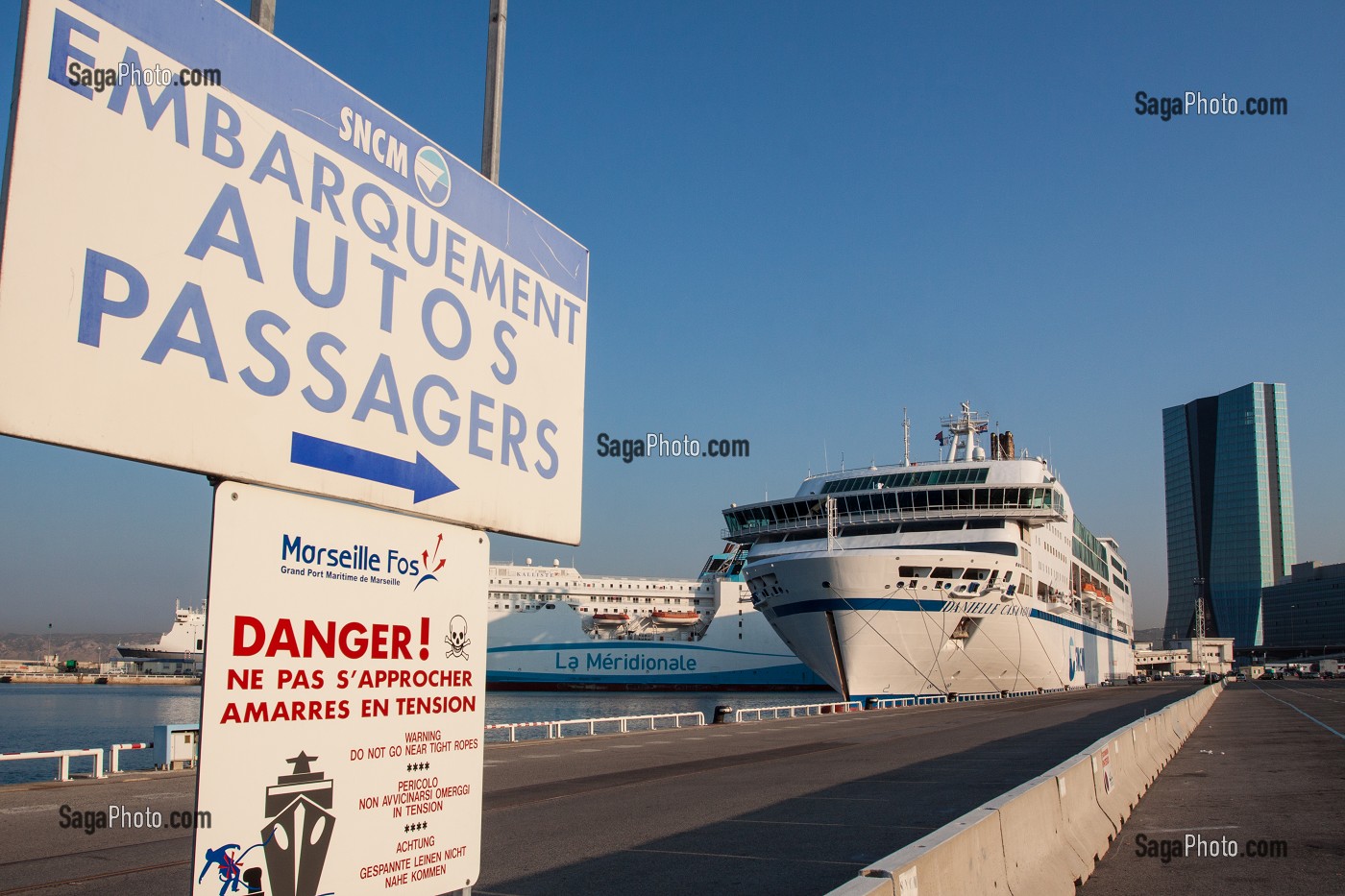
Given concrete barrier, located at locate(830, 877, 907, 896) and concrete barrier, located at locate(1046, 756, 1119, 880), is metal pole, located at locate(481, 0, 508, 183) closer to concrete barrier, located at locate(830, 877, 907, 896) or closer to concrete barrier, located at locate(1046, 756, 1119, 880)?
concrete barrier, located at locate(830, 877, 907, 896)

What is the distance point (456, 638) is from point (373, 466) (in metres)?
0.71

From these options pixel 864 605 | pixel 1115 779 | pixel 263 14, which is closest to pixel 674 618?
pixel 864 605

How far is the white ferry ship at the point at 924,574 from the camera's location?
4612cm

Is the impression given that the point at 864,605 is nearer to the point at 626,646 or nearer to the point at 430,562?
the point at 430,562

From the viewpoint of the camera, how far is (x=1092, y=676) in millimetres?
87812

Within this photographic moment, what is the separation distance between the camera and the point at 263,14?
3242 mm

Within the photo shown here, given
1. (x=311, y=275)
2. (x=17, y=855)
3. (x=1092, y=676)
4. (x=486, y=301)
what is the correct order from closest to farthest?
1. (x=311, y=275)
2. (x=486, y=301)
3. (x=17, y=855)
4. (x=1092, y=676)

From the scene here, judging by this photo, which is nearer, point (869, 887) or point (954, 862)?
point (869, 887)

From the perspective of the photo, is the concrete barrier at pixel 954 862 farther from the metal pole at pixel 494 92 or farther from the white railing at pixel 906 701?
the white railing at pixel 906 701

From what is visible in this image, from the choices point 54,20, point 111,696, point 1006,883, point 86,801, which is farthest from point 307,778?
point 111,696

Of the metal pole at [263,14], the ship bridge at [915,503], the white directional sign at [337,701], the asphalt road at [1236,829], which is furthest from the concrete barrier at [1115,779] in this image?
the ship bridge at [915,503]

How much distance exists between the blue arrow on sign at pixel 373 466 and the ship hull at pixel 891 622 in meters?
42.8

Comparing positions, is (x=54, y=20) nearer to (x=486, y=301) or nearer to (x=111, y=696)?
(x=486, y=301)

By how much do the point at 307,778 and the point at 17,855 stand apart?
10.9 meters
